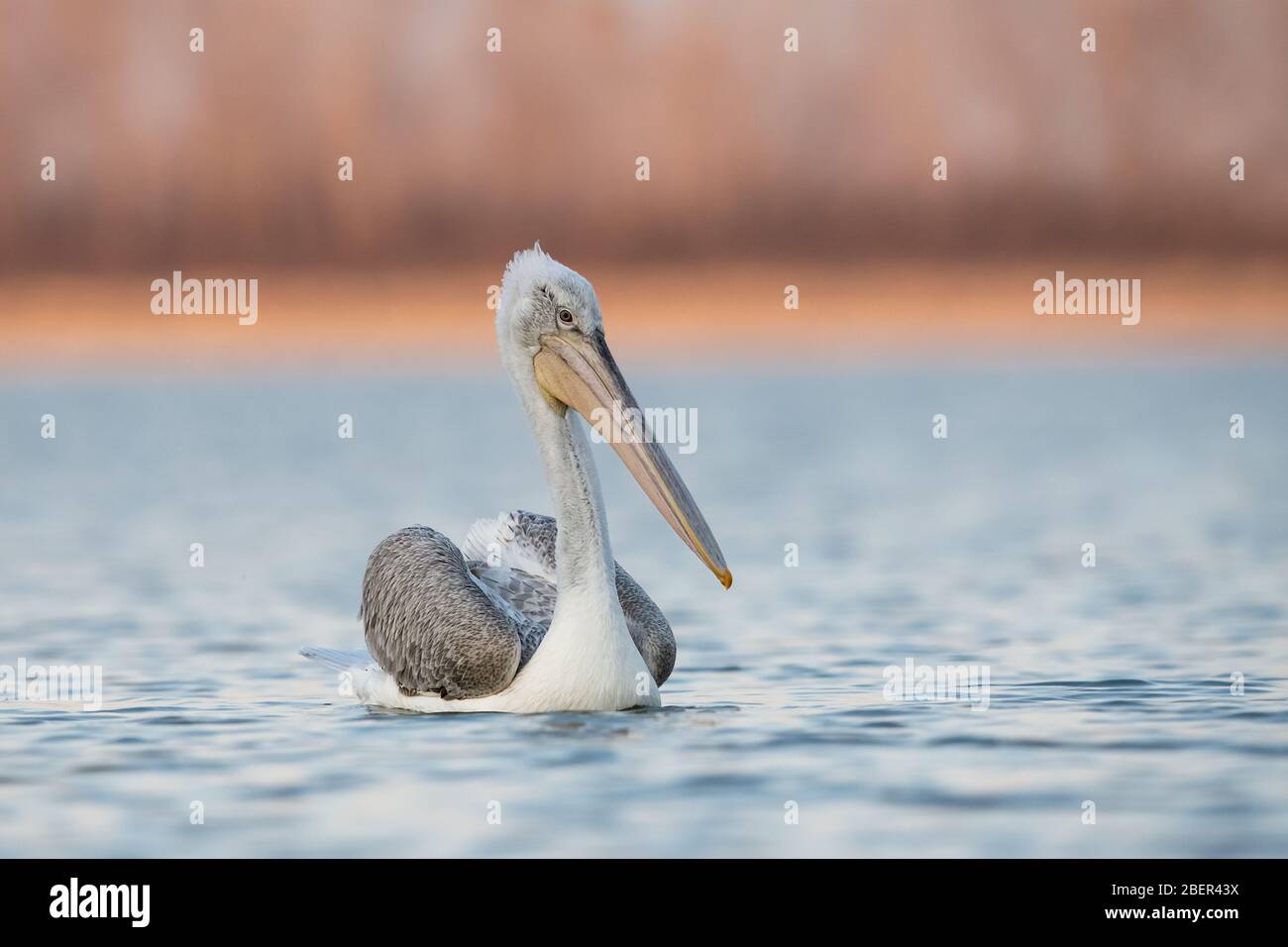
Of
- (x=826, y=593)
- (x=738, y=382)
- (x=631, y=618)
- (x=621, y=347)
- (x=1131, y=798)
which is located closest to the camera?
(x=1131, y=798)

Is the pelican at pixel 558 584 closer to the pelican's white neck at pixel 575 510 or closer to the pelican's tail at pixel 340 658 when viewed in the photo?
the pelican's white neck at pixel 575 510

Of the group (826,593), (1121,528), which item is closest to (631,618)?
(826,593)

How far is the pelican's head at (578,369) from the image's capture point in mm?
7633

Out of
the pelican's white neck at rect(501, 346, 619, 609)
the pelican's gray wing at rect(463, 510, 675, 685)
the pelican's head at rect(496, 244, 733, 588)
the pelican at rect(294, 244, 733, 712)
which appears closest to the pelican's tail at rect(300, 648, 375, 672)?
the pelican at rect(294, 244, 733, 712)

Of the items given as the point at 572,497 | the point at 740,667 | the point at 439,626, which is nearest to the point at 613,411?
the point at 572,497

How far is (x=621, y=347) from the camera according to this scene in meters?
53.8

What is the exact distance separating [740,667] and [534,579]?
1.15 m

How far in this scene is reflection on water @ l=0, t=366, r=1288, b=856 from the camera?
A: 20.5 ft

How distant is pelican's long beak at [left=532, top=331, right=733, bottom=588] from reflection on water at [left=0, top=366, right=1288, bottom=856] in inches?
30.4

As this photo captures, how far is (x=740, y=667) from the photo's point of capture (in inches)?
357
